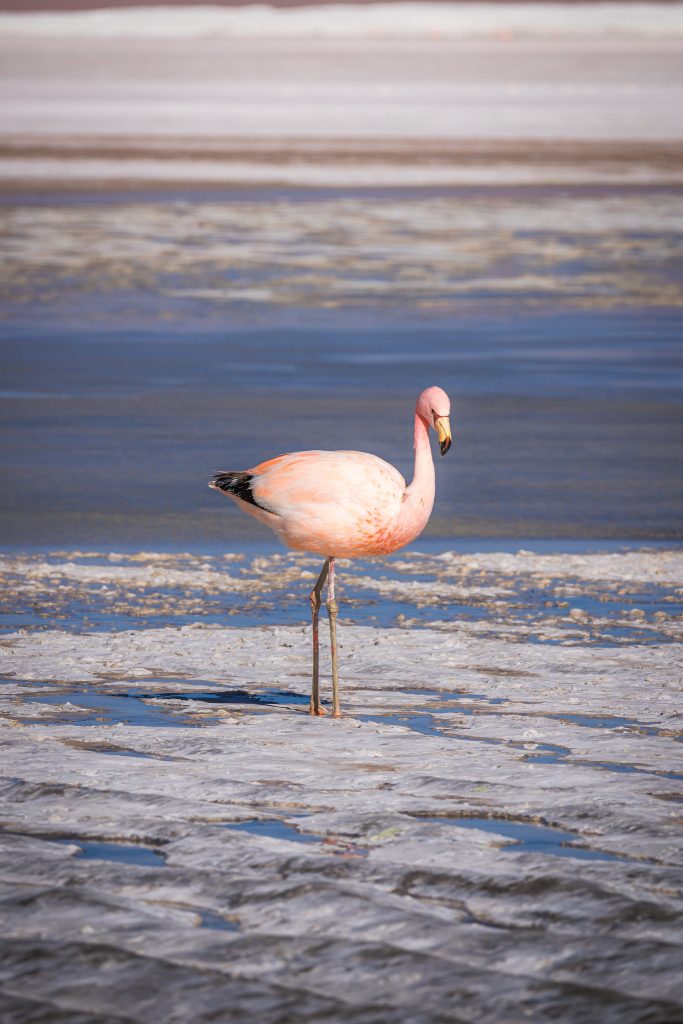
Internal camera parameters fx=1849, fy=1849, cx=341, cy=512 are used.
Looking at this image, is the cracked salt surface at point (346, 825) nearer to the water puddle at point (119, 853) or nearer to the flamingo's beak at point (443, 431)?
the water puddle at point (119, 853)

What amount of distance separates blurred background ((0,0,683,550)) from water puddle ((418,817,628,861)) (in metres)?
4.57

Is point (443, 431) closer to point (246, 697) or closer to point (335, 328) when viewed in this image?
point (246, 697)

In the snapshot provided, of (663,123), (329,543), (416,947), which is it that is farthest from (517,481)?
(663,123)

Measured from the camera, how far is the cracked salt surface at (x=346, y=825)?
4.72 metres

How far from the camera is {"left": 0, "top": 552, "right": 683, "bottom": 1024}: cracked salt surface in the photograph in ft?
15.5

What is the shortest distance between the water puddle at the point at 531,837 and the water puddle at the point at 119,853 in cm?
90

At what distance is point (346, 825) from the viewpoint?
5.86 meters

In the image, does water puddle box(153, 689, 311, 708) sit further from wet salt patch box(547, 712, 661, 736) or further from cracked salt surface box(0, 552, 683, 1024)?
wet salt patch box(547, 712, 661, 736)

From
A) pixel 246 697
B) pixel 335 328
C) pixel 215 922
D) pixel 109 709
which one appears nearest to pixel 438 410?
pixel 246 697

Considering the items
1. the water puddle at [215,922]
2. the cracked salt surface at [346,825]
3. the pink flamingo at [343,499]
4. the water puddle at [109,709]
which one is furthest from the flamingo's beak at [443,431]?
the water puddle at [215,922]

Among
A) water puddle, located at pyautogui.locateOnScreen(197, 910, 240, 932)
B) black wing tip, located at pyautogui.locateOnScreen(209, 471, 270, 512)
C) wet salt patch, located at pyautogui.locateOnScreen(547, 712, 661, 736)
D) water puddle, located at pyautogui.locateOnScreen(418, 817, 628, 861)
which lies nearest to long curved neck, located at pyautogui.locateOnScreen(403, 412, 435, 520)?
black wing tip, located at pyautogui.locateOnScreen(209, 471, 270, 512)

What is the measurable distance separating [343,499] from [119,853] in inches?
88.0

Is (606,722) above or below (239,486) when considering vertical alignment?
below

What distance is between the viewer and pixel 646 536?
10.6 meters
